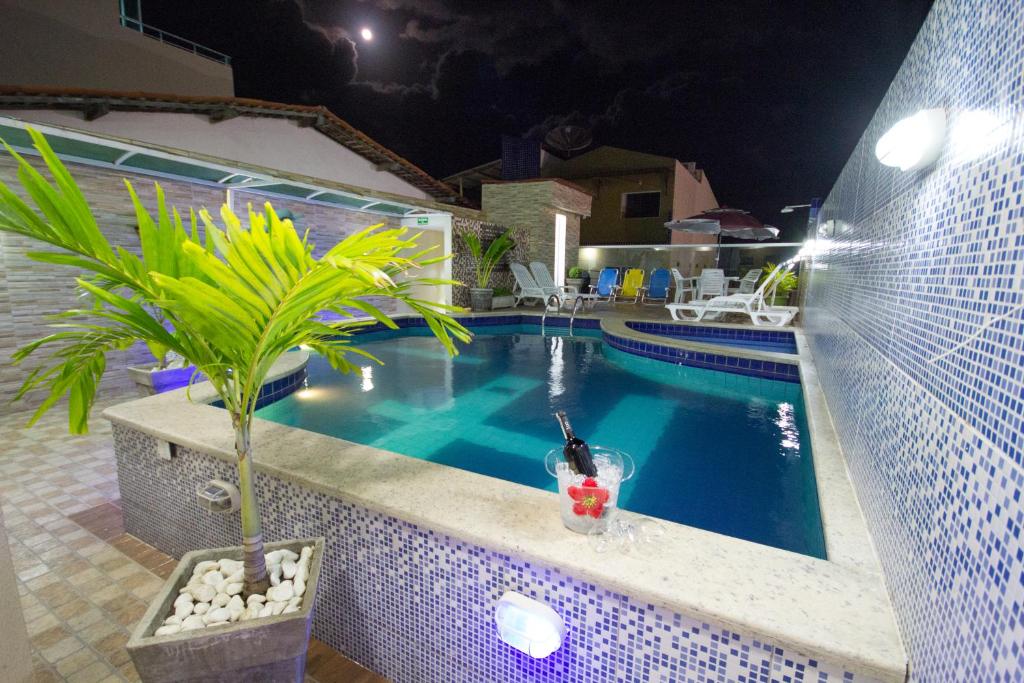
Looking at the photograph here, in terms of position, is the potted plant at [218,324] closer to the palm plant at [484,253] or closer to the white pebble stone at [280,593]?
the white pebble stone at [280,593]

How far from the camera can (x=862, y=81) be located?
30500mm

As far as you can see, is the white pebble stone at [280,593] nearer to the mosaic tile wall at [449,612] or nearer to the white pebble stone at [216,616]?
the white pebble stone at [216,616]

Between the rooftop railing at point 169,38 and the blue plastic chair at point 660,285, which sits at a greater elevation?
the rooftop railing at point 169,38

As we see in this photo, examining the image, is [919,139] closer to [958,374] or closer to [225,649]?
[958,374]

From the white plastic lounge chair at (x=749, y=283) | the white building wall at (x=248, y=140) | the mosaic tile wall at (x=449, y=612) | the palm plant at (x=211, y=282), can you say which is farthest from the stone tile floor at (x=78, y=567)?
the white plastic lounge chair at (x=749, y=283)

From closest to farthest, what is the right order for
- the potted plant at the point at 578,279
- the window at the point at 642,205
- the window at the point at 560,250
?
1. the potted plant at the point at 578,279
2. the window at the point at 560,250
3. the window at the point at 642,205

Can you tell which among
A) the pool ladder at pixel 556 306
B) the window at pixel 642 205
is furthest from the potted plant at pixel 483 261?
the window at pixel 642 205

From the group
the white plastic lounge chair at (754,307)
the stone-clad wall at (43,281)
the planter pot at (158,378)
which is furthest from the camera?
the white plastic lounge chair at (754,307)

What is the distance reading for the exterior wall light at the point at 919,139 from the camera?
1.24 m

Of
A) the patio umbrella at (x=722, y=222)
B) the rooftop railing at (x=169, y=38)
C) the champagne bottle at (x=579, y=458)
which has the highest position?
the rooftop railing at (x=169, y=38)

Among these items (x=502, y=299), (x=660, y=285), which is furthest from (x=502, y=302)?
(x=660, y=285)

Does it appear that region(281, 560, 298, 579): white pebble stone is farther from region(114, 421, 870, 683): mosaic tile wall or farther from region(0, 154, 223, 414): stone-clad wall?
→ region(0, 154, 223, 414): stone-clad wall

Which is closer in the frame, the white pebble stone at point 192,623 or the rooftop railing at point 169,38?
the white pebble stone at point 192,623

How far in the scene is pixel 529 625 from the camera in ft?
3.77
